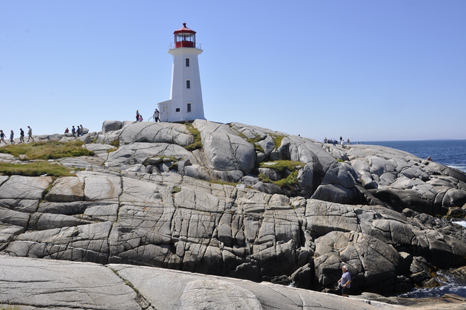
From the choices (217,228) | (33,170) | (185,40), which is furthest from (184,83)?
(217,228)

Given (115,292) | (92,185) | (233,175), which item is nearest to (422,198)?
(233,175)

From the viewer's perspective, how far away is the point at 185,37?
175ft

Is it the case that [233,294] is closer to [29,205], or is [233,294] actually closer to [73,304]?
[73,304]

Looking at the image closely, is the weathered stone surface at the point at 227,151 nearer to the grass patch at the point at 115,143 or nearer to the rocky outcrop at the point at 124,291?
the grass patch at the point at 115,143

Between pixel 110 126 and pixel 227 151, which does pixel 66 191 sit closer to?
pixel 227 151

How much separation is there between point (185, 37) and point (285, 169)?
26.9m

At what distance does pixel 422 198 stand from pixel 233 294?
3302 centimetres

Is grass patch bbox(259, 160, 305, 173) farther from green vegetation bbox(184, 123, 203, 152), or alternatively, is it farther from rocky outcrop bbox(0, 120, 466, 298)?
green vegetation bbox(184, 123, 203, 152)

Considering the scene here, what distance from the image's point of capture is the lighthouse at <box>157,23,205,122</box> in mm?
52344

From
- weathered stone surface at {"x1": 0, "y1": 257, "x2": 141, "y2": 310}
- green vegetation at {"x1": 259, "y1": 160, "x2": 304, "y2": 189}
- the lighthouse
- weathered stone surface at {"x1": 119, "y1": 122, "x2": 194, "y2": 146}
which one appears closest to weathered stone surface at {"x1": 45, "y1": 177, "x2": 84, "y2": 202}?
weathered stone surface at {"x1": 0, "y1": 257, "x2": 141, "y2": 310}

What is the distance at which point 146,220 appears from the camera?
78.7 ft

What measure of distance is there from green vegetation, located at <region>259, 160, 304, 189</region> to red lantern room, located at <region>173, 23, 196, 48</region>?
23313 millimetres

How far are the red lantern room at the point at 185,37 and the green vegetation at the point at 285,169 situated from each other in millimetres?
23313

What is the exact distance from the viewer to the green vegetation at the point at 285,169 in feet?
117
